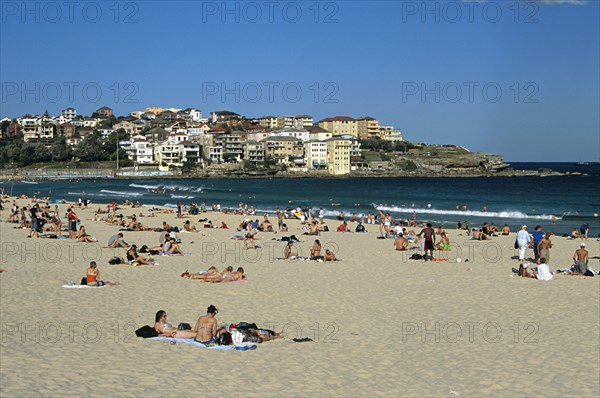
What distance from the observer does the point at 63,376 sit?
7.22 metres

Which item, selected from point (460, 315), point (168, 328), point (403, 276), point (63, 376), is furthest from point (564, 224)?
point (63, 376)

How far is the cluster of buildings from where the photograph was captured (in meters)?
126

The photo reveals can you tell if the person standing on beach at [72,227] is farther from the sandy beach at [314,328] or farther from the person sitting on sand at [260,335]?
the person sitting on sand at [260,335]

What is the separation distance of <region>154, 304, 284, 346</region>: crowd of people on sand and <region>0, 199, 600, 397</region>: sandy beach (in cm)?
25

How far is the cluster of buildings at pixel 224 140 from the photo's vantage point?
126m

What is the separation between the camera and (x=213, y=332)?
9141mm

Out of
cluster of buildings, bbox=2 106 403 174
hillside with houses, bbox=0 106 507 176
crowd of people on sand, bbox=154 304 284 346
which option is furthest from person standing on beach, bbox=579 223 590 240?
cluster of buildings, bbox=2 106 403 174

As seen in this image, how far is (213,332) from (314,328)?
183 centimetres

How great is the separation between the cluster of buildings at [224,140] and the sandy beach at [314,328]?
4278 inches

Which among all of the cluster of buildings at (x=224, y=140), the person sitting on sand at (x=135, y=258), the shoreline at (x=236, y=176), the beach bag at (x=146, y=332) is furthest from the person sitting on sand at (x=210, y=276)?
the cluster of buildings at (x=224, y=140)

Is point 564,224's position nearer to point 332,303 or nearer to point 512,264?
point 512,264

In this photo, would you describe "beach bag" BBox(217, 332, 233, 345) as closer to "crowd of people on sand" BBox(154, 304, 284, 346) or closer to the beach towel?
"crowd of people on sand" BBox(154, 304, 284, 346)

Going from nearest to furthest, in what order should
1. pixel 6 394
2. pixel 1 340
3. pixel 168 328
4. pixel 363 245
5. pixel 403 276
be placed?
1. pixel 6 394
2. pixel 1 340
3. pixel 168 328
4. pixel 403 276
5. pixel 363 245

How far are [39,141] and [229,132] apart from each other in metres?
43.9
